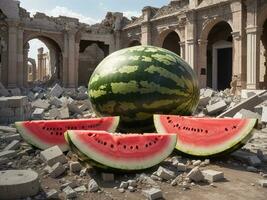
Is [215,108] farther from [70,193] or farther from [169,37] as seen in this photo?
[169,37]

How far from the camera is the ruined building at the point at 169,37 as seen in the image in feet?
59.6

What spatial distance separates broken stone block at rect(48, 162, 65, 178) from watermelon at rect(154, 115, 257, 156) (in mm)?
1595

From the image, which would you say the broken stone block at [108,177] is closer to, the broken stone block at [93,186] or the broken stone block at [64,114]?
the broken stone block at [93,186]

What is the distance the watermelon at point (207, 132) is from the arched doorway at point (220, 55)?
1930 cm

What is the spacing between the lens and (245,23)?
18312 mm

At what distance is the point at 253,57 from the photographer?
699 inches

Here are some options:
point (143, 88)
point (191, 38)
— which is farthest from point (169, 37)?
point (143, 88)

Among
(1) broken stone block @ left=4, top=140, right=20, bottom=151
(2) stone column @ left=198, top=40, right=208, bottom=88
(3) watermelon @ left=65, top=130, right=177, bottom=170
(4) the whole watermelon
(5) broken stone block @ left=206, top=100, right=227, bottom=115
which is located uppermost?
(2) stone column @ left=198, top=40, right=208, bottom=88

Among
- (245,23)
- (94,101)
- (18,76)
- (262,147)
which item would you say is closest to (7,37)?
(18,76)

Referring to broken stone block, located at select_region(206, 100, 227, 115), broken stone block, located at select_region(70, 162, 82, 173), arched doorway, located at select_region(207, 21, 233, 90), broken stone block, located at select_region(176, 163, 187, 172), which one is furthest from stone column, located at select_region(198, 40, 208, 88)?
broken stone block, located at select_region(70, 162, 82, 173)

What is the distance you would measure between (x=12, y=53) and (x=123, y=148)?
21392 mm

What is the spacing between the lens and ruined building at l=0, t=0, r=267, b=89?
59.6 ft

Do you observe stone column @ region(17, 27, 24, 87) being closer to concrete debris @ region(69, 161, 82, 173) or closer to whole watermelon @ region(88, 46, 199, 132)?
whole watermelon @ region(88, 46, 199, 132)

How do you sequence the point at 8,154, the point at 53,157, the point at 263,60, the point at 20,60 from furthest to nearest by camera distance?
the point at 20,60
the point at 263,60
the point at 8,154
the point at 53,157
